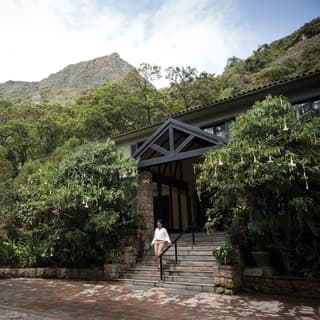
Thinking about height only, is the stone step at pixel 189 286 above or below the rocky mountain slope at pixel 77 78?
below

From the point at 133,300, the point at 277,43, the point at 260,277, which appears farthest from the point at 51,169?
the point at 277,43

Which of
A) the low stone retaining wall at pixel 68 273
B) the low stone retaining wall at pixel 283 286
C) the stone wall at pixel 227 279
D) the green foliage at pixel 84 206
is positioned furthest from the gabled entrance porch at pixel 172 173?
the low stone retaining wall at pixel 283 286

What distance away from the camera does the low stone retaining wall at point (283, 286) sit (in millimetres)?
6762

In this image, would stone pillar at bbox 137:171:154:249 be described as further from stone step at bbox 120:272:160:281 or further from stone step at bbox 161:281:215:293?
stone step at bbox 161:281:215:293

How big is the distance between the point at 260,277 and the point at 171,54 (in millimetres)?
27167

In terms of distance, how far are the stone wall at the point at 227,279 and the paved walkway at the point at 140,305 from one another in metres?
0.29

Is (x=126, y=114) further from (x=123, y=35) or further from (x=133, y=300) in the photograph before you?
(x=133, y=300)

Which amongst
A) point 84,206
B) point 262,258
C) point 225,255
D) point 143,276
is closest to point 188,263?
point 143,276

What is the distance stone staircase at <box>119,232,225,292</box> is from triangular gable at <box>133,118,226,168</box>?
304 centimetres

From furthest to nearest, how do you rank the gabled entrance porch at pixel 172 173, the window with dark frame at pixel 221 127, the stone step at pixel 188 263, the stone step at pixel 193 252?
1. the window with dark frame at pixel 221 127
2. the gabled entrance porch at pixel 172 173
3. the stone step at pixel 193 252
4. the stone step at pixel 188 263

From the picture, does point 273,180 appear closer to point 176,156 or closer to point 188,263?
point 188,263

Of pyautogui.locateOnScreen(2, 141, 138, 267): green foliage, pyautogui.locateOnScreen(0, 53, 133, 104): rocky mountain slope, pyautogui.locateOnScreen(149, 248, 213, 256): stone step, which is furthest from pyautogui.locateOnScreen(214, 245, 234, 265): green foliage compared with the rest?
pyautogui.locateOnScreen(0, 53, 133, 104): rocky mountain slope

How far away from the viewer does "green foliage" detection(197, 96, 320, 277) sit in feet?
22.5

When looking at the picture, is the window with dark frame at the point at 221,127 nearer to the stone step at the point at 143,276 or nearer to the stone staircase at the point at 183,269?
the stone staircase at the point at 183,269
